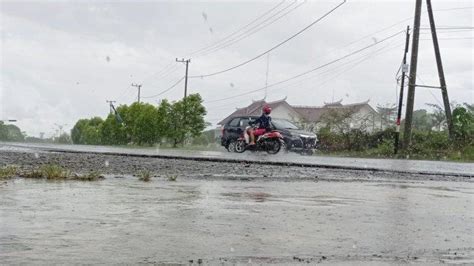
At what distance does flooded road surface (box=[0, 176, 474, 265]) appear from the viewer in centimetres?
357

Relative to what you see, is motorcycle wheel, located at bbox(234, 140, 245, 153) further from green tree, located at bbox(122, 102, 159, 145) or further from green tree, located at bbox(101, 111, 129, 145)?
green tree, located at bbox(101, 111, 129, 145)

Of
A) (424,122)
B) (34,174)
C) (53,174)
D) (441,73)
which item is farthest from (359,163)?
(424,122)

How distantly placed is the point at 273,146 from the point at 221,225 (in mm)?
15743

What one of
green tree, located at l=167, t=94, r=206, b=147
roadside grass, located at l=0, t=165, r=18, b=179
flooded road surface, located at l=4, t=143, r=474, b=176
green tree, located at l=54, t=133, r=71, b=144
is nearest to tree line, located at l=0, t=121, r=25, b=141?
green tree, located at l=54, t=133, r=71, b=144

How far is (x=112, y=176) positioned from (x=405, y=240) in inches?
216

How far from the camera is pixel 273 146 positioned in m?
20.3

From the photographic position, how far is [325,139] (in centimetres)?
3200

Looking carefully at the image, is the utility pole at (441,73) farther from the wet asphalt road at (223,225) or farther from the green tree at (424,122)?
the wet asphalt road at (223,225)

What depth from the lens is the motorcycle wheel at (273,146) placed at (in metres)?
20.2

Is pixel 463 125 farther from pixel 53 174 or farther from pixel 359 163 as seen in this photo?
pixel 53 174

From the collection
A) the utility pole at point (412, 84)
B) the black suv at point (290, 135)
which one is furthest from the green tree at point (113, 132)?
the utility pole at point (412, 84)

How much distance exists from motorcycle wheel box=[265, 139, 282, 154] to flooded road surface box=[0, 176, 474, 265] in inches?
500

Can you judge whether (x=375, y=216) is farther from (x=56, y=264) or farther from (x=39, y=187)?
(x=39, y=187)

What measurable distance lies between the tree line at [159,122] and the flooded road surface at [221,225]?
1458 inches
